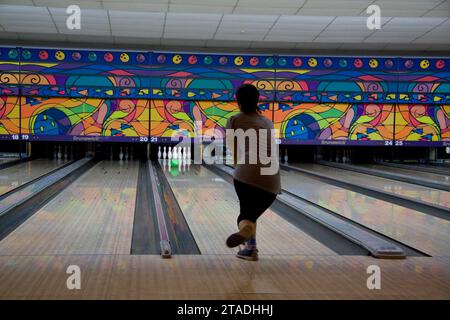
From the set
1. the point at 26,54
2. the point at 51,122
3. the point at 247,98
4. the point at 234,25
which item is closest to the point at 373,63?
the point at 234,25

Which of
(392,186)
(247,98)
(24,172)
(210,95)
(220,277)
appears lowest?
(220,277)

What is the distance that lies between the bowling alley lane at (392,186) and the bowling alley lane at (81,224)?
116 inches

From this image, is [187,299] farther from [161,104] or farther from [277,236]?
[161,104]

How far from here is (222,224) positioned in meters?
4.54

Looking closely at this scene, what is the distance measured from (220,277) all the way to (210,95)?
788cm

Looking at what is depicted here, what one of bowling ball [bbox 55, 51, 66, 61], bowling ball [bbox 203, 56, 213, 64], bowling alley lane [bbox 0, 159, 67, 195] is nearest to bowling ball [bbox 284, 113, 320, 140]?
bowling ball [bbox 203, 56, 213, 64]

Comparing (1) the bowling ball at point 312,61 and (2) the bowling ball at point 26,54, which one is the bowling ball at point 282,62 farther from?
(2) the bowling ball at point 26,54

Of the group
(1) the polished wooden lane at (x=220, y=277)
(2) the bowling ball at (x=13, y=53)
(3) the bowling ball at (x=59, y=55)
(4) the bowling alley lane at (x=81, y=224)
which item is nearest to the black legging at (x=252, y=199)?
(1) the polished wooden lane at (x=220, y=277)

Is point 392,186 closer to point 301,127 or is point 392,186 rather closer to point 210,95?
point 301,127

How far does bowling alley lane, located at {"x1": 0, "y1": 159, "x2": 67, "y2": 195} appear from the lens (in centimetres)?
666

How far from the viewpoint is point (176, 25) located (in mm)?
8609

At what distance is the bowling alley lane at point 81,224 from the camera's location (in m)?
3.61

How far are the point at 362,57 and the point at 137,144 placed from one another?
4.59m

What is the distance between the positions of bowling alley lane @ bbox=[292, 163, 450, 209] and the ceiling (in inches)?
84.9
